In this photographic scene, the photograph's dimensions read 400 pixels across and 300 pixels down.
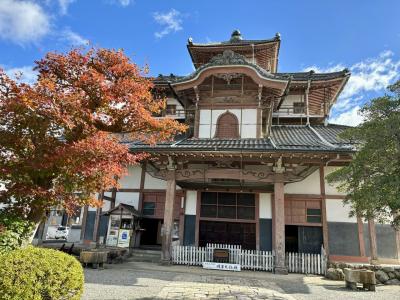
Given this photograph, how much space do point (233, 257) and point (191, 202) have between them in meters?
3.67

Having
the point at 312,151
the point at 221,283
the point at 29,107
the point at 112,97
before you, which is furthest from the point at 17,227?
the point at 312,151

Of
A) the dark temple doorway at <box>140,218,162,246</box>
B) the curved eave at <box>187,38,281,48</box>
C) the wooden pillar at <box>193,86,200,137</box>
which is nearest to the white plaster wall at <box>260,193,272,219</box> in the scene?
the wooden pillar at <box>193,86,200,137</box>

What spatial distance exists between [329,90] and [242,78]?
6296 mm

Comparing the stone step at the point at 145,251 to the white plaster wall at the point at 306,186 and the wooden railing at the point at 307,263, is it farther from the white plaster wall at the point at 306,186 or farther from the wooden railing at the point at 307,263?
the white plaster wall at the point at 306,186

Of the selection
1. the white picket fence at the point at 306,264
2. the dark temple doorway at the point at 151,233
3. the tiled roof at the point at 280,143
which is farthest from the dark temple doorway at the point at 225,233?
the dark temple doorway at the point at 151,233

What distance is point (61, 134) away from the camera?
794 cm

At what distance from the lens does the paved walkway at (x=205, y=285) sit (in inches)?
328

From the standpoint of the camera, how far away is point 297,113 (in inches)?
731

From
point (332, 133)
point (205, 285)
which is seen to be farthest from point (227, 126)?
point (205, 285)

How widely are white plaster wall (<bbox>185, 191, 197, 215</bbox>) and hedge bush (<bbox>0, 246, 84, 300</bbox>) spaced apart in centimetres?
921

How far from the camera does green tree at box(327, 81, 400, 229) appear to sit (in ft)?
24.2

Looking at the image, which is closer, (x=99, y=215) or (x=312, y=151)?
(x=312, y=151)

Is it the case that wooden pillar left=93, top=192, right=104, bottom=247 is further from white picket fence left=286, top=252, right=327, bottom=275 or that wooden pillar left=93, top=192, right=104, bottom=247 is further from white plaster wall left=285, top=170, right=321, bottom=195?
white plaster wall left=285, top=170, right=321, bottom=195

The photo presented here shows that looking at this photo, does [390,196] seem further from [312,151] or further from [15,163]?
[15,163]
